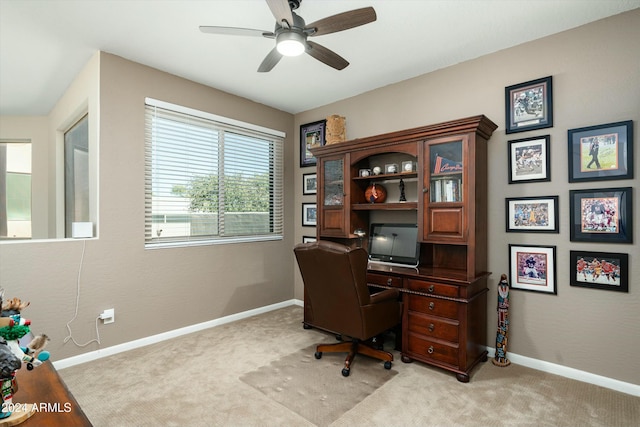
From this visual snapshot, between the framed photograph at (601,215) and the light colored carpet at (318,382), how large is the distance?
5.97 feet

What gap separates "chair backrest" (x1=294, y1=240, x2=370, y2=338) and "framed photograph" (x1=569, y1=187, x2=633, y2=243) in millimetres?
1666

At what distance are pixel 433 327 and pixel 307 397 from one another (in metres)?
1.13

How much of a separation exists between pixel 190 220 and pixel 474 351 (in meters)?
3.03

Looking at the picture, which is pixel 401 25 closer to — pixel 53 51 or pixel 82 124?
pixel 53 51

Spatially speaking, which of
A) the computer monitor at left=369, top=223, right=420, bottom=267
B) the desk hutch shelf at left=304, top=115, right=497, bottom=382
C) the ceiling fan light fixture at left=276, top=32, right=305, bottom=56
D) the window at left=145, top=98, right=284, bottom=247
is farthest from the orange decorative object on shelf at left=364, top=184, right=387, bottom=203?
the ceiling fan light fixture at left=276, top=32, right=305, bottom=56

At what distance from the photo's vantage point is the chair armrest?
2.52 meters

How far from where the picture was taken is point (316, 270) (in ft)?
8.35

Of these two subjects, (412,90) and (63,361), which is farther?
(412,90)

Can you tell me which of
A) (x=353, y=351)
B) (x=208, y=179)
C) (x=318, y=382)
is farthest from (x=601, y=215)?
(x=208, y=179)

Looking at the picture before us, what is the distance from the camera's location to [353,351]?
2695mm

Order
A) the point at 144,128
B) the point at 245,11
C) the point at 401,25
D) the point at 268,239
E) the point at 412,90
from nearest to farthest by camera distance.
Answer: the point at 245,11
the point at 401,25
the point at 144,128
the point at 412,90
the point at 268,239

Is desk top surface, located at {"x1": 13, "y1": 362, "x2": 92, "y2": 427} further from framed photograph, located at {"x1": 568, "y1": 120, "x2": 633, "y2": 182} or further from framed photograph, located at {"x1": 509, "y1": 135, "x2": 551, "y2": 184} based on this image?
framed photograph, located at {"x1": 568, "y1": 120, "x2": 633, "y2": 182}

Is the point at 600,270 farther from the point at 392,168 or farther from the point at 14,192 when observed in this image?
the point at 14,192

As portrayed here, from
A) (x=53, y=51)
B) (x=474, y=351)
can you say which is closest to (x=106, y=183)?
(x=53, y=51)
